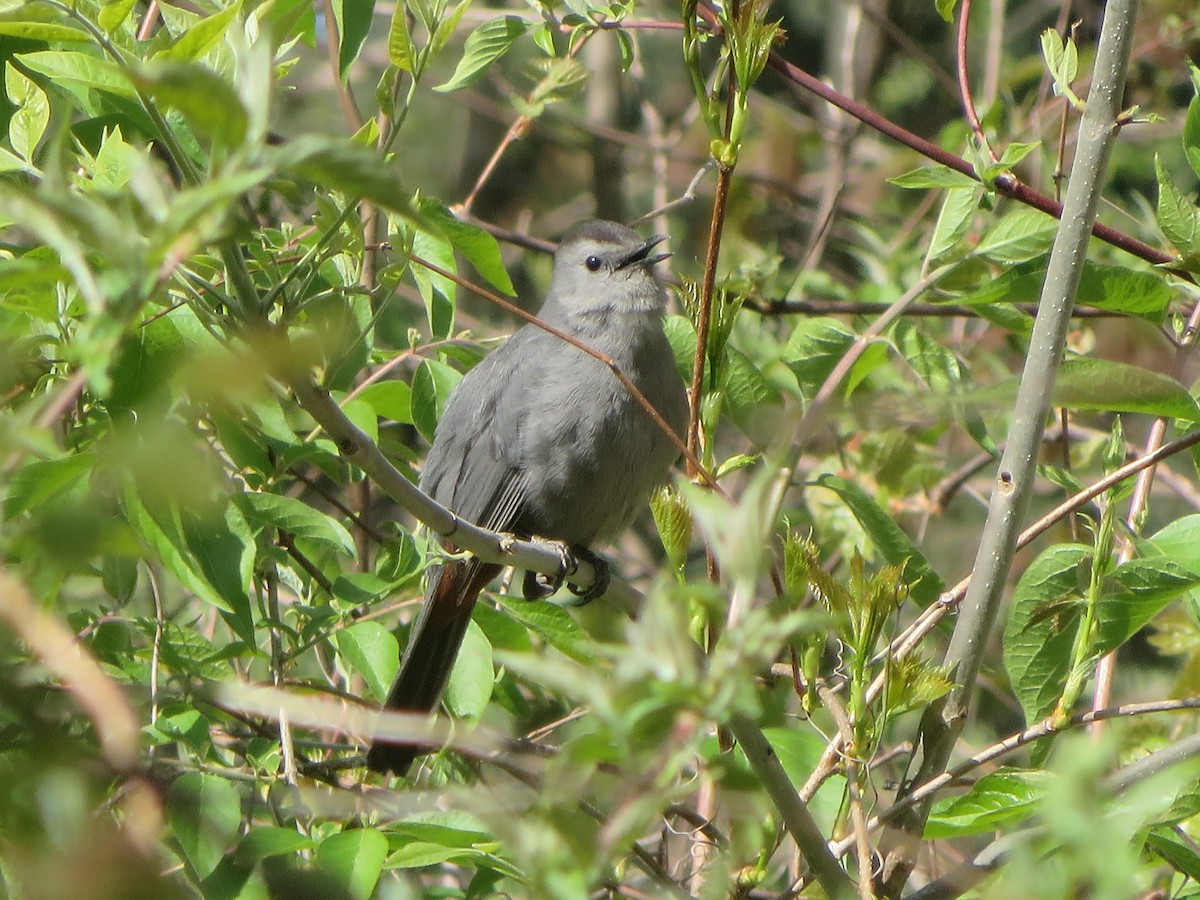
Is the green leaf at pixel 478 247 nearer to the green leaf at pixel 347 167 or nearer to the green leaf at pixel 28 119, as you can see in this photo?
the green leaf at pixel 28 119

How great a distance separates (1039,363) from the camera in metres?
2.13

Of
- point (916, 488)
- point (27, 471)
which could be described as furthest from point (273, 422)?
point (916, 488)

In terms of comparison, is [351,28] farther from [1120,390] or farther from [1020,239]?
[1120,390]

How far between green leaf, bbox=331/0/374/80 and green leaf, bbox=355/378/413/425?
2.47ft

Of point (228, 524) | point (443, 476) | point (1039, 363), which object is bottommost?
point (443, 476)

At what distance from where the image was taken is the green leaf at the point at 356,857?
2182mm

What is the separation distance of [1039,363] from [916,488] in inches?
96.9

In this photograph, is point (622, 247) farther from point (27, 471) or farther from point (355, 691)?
point (27, 471)

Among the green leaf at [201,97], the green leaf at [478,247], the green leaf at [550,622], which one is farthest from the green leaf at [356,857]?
the green leaf at [201,97]

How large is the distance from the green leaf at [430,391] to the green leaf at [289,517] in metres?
0.51

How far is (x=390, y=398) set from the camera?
319 cm

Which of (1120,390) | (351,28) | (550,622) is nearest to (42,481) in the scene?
(550,622)

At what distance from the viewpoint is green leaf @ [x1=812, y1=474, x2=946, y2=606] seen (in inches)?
102

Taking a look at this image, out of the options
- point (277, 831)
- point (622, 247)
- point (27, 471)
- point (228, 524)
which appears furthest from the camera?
point (622, 247)
